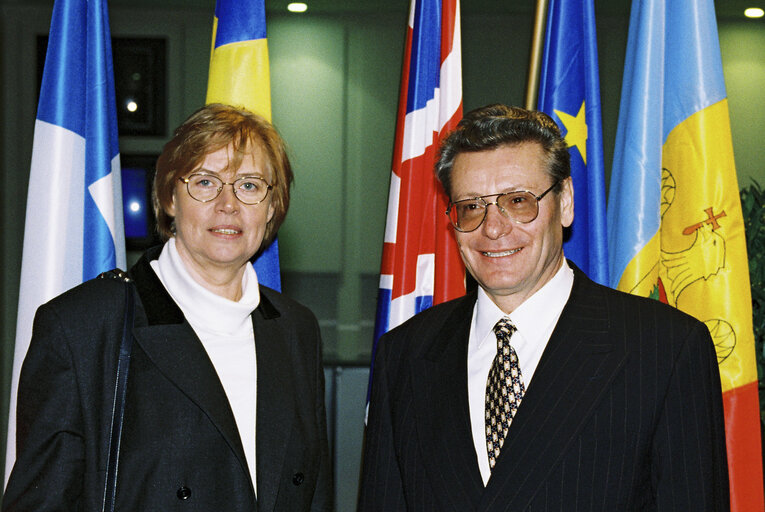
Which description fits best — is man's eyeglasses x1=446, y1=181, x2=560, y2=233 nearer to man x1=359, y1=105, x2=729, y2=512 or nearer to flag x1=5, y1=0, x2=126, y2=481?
man x1=359, y1=105, x2=729, y2=512

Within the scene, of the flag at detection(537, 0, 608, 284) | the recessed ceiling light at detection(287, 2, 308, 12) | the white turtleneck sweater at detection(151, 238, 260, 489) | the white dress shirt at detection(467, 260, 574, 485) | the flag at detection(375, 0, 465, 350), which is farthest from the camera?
the recessed ceiling light at detection(287, 2, 308, 12)

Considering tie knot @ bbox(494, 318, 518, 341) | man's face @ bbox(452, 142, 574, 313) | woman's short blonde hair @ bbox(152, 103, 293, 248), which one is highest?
woman's short blonde hair @ bbox(152, 103, 293, 248)

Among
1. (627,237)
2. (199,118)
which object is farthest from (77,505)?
(627,237)

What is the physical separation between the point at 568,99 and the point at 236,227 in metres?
1.17

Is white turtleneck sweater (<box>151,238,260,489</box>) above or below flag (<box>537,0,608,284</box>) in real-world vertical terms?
below

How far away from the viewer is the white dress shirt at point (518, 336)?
1774 mm

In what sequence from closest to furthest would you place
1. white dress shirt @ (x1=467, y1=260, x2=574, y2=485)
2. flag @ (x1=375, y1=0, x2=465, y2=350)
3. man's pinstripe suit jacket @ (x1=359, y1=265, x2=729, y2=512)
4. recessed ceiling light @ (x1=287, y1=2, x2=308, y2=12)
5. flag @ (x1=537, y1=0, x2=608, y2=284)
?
man's pinstripe suit jacket @ (x1=359, y1=265, x2=729, y2=512), white dress shirt @ (x1=467, y1=260, x2=574, y2=485), flag @ (x1=537, y1=0, x2=608, y2=284), flag @ (x1=375, y1=0, x2=465, y2=350), recessed ceiling light @ (x1=287, y1=2, x2=308, y2=12)

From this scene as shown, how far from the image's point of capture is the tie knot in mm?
1791

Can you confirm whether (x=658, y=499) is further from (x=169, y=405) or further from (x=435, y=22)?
(x=435, y=22)

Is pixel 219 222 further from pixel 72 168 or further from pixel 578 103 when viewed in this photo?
pixel 578 103

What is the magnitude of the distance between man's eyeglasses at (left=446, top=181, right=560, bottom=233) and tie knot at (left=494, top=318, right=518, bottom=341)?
212 mm

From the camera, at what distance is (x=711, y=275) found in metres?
2.40

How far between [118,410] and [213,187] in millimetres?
549

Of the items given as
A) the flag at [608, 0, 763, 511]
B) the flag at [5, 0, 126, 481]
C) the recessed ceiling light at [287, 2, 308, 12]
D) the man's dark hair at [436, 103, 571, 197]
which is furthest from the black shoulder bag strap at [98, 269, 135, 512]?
the recessed ceiling light at [287, 2, 308, 12]
